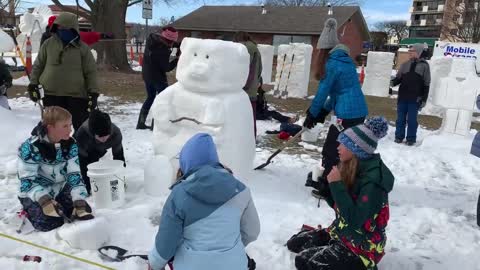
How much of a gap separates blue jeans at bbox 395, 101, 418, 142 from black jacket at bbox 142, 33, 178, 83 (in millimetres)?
3557

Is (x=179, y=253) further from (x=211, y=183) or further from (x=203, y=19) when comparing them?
(x=203, y=19)

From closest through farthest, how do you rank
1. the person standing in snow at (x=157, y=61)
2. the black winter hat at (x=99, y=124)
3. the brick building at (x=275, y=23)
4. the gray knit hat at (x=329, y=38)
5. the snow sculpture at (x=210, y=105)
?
the black winter hat at (x=99, y=124) → the snow sculpture at (x=210, y=105) → the gray knit hat at (x=329, y=38) → the person standing in snow at (x=157, y=61) → the brick building at (x=275, y=23)

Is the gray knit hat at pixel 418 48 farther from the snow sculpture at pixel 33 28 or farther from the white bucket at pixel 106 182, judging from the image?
the snow sculpture at pixel 33 28

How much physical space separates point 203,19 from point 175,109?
27.3m

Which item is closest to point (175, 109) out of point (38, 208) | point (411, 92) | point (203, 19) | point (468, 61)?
point (38, 208)

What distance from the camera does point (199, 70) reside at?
3953mm

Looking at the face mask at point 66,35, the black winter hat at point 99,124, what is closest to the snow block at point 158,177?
the black winter hat at point 99,124

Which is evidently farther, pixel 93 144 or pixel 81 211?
pixel 93 144

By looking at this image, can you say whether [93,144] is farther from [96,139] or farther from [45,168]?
[45,168]

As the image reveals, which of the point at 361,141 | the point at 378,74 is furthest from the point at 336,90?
the point at 378,74

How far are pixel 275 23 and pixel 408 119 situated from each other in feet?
72.5

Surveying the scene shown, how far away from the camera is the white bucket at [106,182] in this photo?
3672 millimetres

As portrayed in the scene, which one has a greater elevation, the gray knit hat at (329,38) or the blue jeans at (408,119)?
the gray knit hat at (329,38)

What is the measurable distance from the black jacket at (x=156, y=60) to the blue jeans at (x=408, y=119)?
3.56 meters
